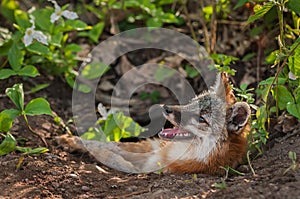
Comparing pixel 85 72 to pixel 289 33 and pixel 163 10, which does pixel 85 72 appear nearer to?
pixel 163 10

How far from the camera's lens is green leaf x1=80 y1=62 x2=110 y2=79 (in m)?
6.66

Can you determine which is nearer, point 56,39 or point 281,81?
point 281,81

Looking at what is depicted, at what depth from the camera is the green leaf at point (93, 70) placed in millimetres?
6661

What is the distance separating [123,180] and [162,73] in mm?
2488

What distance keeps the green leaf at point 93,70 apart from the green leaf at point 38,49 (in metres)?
1.00

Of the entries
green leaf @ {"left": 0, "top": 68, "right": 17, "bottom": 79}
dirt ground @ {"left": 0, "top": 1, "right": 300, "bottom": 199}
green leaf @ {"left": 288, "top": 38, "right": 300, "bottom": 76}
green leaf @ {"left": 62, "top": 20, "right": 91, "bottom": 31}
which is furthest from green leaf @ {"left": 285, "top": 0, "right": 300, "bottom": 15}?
green leaf @ {"left": 0, "top": 68, "right": 17, "bottom": 79}

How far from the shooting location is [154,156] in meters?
5.51

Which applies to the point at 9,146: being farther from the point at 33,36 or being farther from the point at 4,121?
the point at 33,36

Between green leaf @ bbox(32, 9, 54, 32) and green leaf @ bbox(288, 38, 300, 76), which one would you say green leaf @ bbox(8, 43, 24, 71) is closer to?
green leaf @ bbox(32, 9, 54, 32)

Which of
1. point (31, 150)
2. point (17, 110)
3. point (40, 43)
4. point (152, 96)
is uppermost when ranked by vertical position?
point (40, 43)

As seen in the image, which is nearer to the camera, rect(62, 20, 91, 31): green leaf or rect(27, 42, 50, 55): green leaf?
rect(27, 42, 50, 55): green leaf

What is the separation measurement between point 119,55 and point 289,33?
8.16 feet

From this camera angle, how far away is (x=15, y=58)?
18.5ft

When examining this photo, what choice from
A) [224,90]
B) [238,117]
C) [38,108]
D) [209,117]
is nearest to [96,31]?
[38,108]
